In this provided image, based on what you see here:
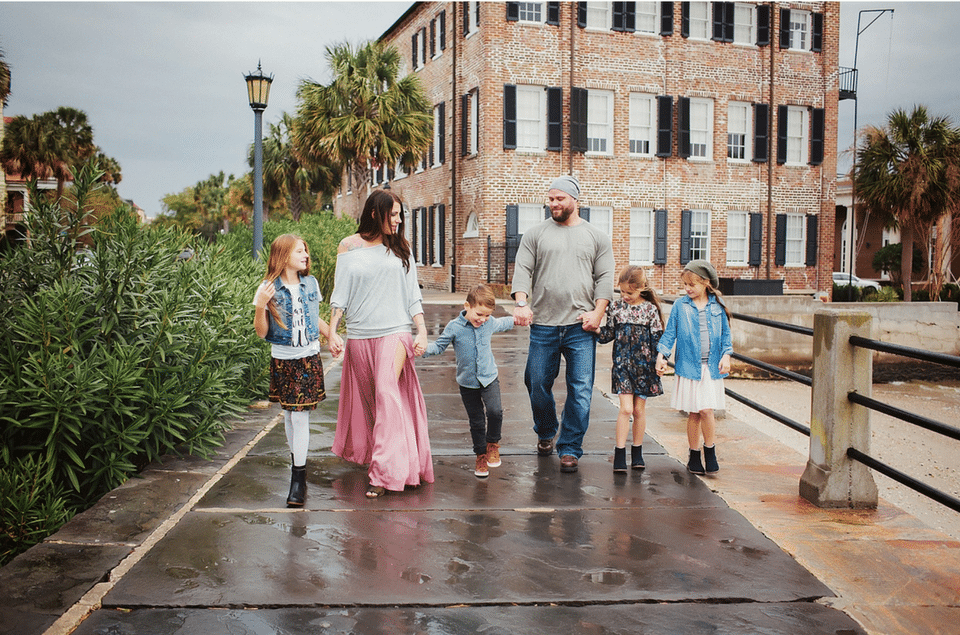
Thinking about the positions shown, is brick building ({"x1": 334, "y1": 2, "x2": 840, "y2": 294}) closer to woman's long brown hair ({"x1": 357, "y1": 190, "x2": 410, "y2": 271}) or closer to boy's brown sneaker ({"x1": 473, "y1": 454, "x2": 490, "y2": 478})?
boy's brown sneaker ({"x1": 473, "y1": 454, "x2": 490, "y2": 478})

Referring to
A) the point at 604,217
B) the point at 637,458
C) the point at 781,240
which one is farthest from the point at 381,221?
the point at 781,240

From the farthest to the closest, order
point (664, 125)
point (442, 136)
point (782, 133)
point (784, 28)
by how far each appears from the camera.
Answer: point (442, 136) → point (782, 133) → point (784, 28) → point (664, 125)

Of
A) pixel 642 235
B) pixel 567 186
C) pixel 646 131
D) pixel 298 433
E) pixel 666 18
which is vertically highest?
pixel 666 18

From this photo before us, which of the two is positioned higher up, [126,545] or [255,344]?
[255,344]

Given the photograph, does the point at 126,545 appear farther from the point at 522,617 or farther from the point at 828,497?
the point at 828,497

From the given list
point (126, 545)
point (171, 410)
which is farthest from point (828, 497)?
point (171, 410)

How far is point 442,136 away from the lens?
97.6 feet

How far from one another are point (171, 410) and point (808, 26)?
97.5ft

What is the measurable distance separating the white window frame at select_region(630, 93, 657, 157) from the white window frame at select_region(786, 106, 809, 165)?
18.9 ft

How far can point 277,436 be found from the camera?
6.60 metres

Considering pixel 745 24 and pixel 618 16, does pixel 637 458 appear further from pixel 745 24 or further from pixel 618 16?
pixel 745 24

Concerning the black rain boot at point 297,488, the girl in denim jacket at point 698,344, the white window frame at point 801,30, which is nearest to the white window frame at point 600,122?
the white window frame at point 801,30

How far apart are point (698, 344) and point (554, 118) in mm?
21654

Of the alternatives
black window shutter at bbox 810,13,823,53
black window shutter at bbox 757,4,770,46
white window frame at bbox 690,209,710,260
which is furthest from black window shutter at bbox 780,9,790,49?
white window frame at bbox 690,209,710,260
